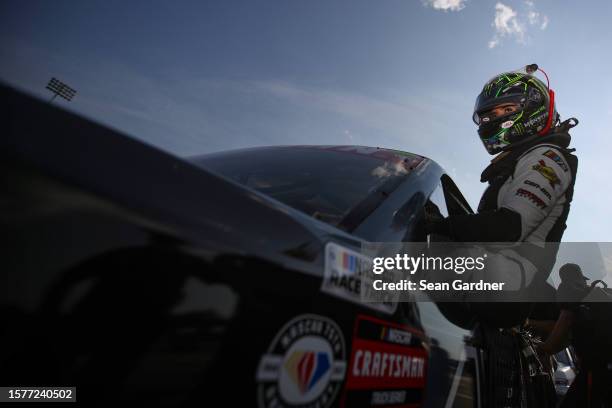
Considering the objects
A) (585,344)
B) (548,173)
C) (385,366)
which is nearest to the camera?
(385,366)

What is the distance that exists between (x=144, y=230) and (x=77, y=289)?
0.35 feet

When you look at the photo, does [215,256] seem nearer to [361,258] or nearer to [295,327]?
[295,327]

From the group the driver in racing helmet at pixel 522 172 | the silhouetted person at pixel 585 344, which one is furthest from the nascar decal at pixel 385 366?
the silhouetted person at pixel 585 344

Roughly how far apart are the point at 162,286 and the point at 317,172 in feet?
3.30

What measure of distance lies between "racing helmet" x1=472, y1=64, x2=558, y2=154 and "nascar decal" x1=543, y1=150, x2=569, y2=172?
1.77 feet

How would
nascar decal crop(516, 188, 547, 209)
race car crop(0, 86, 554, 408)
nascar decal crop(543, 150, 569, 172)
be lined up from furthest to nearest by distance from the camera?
nascar decal crop(543, 150, 569, 172) < nascar decal crop(516, 188, 547, 209) < race car crop(0, 86, 554, 408)

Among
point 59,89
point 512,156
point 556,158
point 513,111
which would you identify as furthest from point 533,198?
point 59,89

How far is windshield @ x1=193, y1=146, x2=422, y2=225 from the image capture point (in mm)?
1163

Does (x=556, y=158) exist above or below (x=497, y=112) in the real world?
below

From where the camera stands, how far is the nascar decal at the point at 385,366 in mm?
784

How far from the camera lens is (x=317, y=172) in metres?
1.43

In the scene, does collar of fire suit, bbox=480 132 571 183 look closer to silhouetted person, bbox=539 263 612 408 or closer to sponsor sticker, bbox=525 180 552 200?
sponsor sticker, bbox=525 180 552 200

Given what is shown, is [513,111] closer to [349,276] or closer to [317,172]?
[317,172]

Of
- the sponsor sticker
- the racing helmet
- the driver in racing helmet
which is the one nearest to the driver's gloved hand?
the driver in racing helmet
